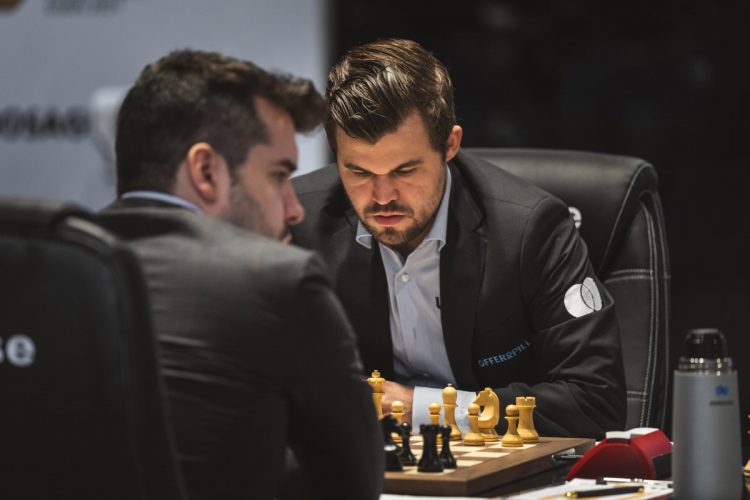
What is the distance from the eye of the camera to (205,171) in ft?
5.24

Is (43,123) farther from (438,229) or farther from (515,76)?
(438,229)

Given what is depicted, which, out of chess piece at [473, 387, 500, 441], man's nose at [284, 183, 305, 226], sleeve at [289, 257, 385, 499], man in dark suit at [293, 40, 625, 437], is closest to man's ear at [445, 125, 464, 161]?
man in dark suit at [293, 40, 625, 437]

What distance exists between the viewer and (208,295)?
4.75ft

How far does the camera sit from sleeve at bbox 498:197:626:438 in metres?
2.31

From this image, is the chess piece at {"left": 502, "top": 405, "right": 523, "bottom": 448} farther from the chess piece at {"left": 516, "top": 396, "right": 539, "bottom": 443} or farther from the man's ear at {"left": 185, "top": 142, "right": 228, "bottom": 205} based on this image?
the man's ear at {"left": 185, "top": 142, "right": 228, "bottom": 205}

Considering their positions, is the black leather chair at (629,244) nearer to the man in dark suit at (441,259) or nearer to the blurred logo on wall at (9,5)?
the man in dark suit at (441,259)

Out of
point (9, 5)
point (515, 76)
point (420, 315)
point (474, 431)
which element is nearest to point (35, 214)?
point (474, 431)

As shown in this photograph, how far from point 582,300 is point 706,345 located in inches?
35.3

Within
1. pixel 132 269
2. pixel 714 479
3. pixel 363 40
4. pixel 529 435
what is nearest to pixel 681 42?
pixel 363 40

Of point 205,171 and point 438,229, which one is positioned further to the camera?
point 438,229

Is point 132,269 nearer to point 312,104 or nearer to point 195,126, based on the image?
point 195,126

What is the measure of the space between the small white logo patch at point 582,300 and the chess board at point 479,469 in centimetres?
47

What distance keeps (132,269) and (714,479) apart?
78cm

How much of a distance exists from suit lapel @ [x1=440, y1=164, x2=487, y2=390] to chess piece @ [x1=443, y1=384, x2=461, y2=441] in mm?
426
